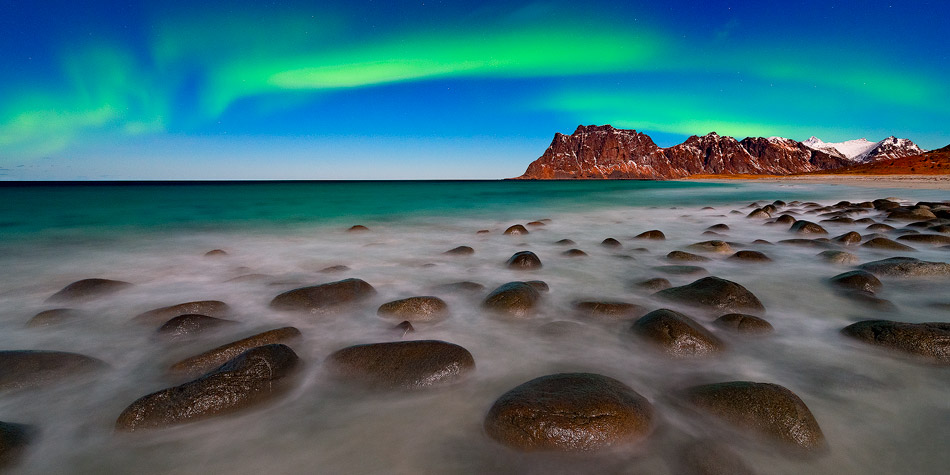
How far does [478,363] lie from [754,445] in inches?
74.1

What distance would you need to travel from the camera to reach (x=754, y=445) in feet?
7.36

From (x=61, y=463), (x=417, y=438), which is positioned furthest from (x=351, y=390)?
(x=61, y=463)

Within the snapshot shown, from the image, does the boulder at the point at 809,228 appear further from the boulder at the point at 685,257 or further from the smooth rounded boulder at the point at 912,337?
the smooth rounded boulder at the point at 912,337

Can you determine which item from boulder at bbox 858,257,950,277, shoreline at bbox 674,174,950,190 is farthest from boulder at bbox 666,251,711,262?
shoreline at bbox 674,174,950,190

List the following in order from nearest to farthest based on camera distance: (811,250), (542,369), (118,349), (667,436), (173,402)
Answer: (667,436) < (173,402) < (542,369) < (118,349) < (811,250)

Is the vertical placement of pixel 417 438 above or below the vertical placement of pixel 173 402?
below

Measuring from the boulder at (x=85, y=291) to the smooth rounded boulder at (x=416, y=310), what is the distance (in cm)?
394

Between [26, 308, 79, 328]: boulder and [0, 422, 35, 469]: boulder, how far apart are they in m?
2.62

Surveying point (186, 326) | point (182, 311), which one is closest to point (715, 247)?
point (186, 326)

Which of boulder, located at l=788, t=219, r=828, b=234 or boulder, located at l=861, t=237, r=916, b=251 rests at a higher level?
boulder, located at l=788, t=219, r=828, b=234

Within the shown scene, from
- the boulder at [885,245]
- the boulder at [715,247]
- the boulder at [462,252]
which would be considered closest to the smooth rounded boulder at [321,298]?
the boulder at [462,252]

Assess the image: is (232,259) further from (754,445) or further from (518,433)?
(754,445)

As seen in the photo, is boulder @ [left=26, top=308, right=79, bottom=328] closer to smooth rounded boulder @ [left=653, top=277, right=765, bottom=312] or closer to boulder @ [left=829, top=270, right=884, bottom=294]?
smooth rounded boulder @ [left=653, top=277, right=765, bottom=312]

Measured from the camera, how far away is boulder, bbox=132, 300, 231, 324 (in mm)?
4395
